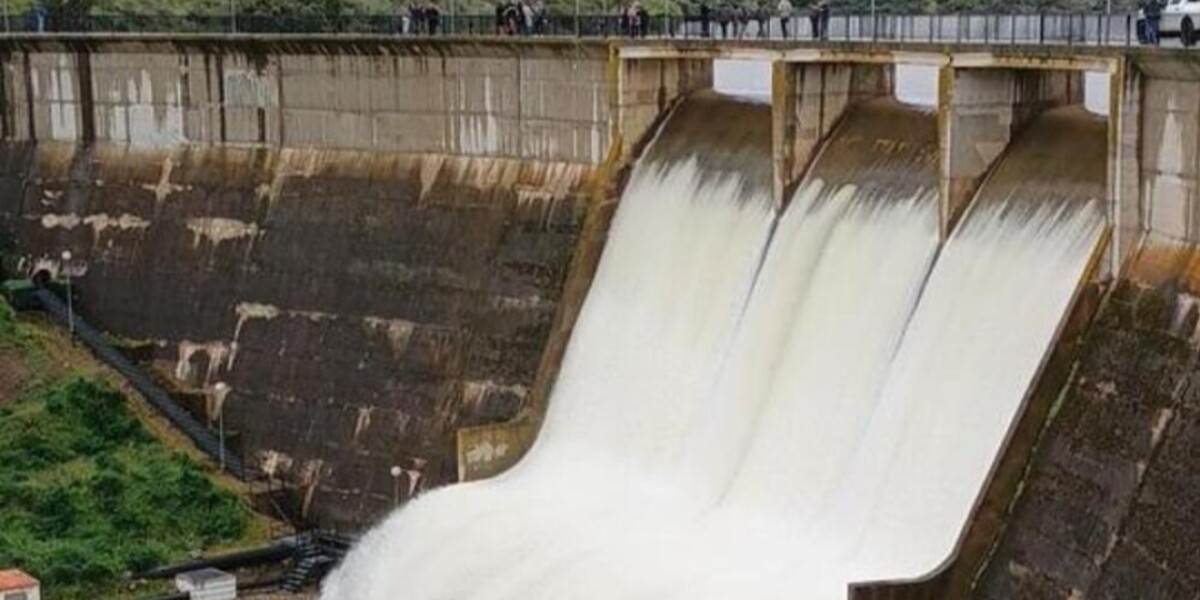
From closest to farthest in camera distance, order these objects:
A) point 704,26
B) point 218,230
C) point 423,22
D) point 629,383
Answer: point 629,383, point 704,26, point 423,22, point 218,230

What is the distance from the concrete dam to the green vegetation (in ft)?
5.99

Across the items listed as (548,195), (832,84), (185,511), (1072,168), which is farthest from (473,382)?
(1072,168)

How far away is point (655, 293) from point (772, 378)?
4.35 meters

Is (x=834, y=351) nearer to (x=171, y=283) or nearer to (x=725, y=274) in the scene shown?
(x=725, y=274)

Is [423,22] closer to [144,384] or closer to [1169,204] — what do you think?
[144,384]

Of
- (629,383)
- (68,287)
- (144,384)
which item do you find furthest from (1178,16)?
(68,287)

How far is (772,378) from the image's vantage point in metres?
32.9

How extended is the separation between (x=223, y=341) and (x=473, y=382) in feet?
24.6

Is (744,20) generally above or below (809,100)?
above

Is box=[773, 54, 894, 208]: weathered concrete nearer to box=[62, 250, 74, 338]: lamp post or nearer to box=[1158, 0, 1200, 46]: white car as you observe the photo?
box=[1158, 0, 1200, 46]: white car

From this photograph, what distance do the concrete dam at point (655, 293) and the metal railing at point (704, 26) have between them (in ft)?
2.81

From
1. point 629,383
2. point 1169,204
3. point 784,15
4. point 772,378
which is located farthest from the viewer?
point 784,15

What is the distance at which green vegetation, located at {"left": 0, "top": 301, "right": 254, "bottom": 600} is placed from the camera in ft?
125

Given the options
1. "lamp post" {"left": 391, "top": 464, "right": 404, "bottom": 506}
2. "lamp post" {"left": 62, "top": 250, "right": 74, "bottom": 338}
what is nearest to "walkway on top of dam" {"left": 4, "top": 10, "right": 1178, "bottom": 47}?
"lamp post" {"left": 62, "top": 250, "right": 74, "bottom": 338}
